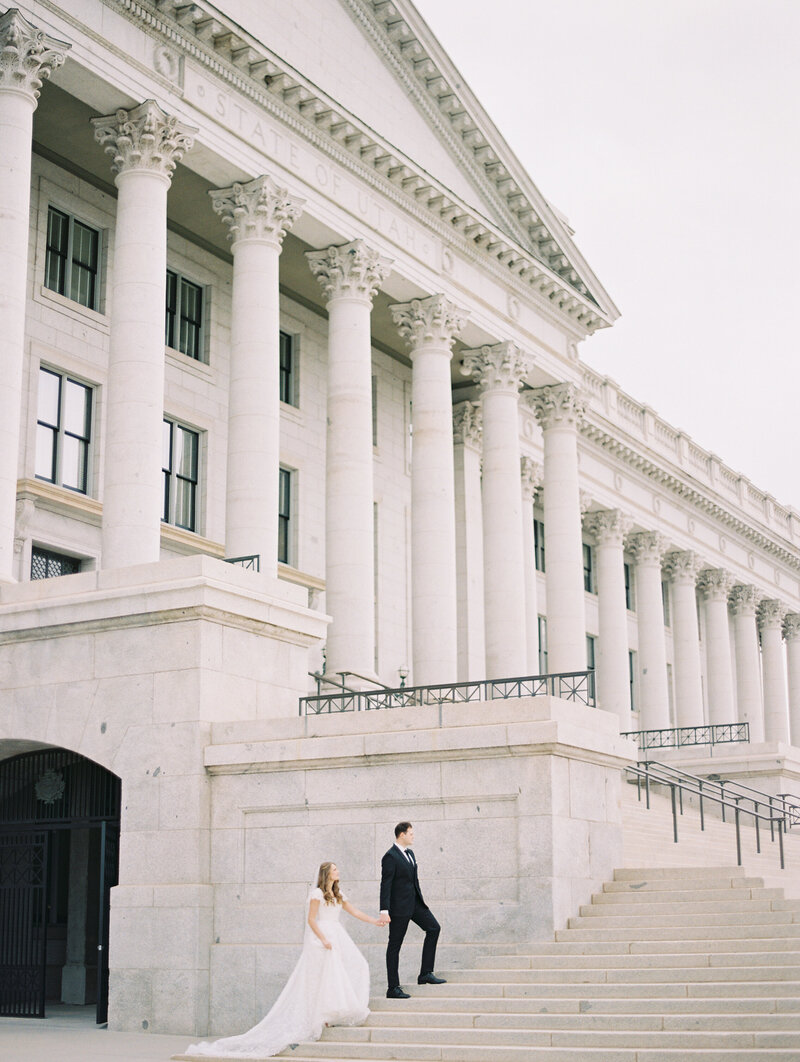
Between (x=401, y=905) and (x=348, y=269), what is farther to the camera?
(x=348, y=269)

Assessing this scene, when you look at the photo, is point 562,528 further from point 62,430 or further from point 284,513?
point 62,430

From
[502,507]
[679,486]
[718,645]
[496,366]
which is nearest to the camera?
[502,507]

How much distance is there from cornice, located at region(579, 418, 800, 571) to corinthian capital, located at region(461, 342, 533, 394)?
8820 mm

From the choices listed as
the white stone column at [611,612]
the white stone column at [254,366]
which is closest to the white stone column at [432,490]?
the white stone column at [254,366]

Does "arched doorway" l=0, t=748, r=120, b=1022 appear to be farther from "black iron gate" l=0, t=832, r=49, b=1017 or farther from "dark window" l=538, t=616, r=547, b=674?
"dark window" l=538, t=616, r=547, b=674

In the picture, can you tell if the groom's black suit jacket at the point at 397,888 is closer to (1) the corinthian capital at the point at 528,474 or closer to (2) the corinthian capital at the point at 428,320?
(2) the corinthian capital at the point at 428,320

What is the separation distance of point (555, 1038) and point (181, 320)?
24.5 m

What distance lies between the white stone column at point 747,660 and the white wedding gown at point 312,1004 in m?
51.9

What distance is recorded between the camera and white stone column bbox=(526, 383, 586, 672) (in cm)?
4119

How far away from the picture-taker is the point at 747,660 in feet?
217

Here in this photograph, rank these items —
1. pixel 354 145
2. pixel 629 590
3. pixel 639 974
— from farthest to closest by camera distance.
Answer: pixel 629 590 < pixel 354 145 < pixel 639 974

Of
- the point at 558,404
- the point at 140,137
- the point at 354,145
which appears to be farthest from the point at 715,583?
the point at 140,137

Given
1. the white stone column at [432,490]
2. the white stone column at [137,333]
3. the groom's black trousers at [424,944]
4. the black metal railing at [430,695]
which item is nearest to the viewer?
the groom's black trousers at [424,944]

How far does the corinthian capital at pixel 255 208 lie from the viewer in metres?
30.5
